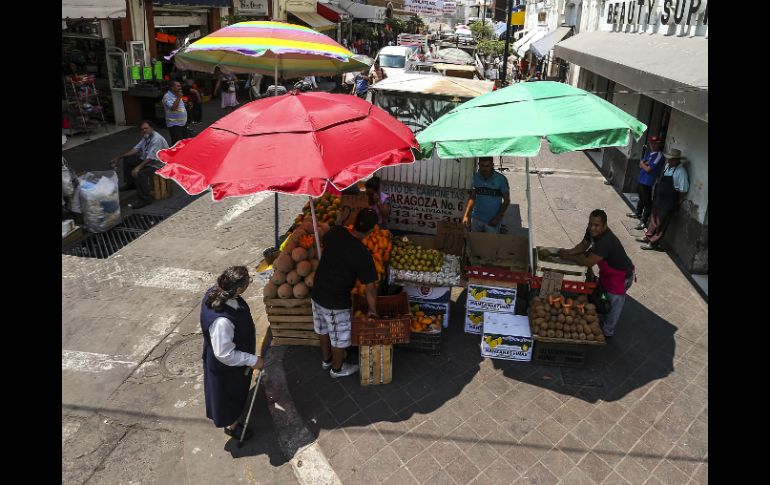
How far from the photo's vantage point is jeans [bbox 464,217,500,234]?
7.61 m

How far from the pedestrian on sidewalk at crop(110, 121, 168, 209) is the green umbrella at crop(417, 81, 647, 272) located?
21.8 ft

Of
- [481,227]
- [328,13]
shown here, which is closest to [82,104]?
[481,227]

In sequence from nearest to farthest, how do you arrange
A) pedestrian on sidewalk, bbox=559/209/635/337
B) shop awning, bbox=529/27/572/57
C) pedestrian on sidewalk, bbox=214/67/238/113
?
1. pedestrian on sidewalk, bbox=559/209/635/337
2. pedestrian on sidewalk, bbox=214/67/238/113
3. shop awning, bbox=529/27/572/57

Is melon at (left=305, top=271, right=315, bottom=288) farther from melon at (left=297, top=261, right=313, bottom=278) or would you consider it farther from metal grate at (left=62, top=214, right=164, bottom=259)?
metal grate at (left=62, top=214, right=164, bottom=259)

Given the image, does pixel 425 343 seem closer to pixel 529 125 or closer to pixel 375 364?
pixel 375 364

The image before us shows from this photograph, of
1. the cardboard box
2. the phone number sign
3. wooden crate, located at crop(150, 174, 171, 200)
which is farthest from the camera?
wooden crate, located at crop(150, 174, 171, 200)

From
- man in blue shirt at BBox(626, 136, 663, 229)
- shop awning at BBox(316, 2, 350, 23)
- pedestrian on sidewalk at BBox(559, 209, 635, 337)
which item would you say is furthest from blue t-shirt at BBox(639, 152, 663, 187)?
shop awning at BBox(316, 2, 350, 23)

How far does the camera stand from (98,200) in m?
8.87

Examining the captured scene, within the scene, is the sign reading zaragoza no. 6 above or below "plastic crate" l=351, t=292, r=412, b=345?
above

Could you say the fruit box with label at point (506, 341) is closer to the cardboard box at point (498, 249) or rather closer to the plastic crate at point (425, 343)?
the plastic crate at point (425, 343)

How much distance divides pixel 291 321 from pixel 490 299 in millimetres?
2441

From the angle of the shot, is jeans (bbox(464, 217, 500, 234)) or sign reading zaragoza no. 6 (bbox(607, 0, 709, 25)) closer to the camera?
jeans (bbox(464, 217, 500, 234))

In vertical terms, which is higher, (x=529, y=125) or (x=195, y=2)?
(x=195, y=2)

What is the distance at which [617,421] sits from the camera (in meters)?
5.12
